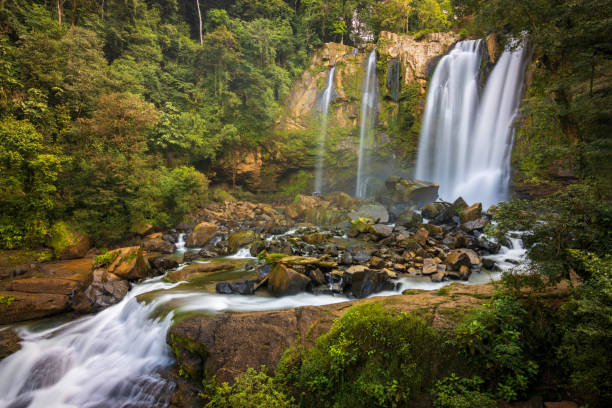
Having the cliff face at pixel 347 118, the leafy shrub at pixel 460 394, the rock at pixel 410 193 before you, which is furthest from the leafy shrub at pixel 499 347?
the cliff face at pixel 347 118

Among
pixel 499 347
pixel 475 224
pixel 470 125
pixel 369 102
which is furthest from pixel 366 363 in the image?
pixel 369 102

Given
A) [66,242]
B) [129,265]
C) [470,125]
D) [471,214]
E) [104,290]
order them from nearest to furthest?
[104,290]
[129,265]
[66,242]
[471,214]
[470,125]

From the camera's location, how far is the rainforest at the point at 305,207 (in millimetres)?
3320

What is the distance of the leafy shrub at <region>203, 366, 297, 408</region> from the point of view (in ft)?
10.5

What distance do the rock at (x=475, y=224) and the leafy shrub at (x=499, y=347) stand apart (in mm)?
10362

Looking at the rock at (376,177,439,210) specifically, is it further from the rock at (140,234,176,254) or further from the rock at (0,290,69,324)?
the rock at (0,290,69,324)

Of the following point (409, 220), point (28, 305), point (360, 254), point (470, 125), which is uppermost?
point (470, 125)

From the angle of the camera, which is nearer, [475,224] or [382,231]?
[475,224]

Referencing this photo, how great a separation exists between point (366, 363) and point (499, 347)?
1590 mm

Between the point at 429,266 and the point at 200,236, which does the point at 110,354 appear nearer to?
the point at 200,236

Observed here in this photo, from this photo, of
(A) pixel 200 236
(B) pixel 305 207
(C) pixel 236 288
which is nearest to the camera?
(C) pixel 236 288

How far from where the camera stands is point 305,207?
18625 mm

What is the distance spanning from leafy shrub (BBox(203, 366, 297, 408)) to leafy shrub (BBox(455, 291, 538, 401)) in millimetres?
2381

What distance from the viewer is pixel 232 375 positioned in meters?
3.88
